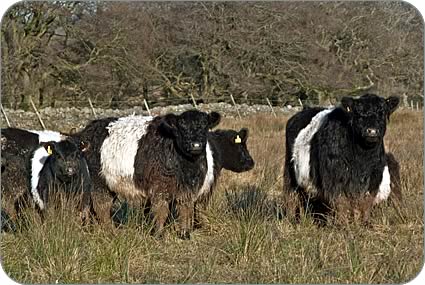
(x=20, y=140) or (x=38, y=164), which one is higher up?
(x=20, y=140)

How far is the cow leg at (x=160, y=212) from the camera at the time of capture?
677cm

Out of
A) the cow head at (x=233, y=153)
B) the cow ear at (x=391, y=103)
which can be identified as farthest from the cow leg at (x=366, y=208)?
the cow head at (x=233, y=153)

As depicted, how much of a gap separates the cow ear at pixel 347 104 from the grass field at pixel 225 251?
114cm

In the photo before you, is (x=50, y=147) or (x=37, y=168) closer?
(x=50, y=147)

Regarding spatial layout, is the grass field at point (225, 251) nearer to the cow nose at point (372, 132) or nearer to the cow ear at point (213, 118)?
the cow ear at point (213, 118)

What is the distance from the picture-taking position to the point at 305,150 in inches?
288

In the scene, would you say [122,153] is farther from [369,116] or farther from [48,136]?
[369,116]

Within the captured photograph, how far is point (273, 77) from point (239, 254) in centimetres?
1543

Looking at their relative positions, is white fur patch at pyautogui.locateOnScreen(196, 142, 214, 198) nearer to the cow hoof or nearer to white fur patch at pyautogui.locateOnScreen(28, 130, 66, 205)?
the cow hoof

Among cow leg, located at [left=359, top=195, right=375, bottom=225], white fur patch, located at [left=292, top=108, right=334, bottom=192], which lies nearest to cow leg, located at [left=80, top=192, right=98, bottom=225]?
white fur patch, located at [left=292, top=108, right=334, bottom=192]

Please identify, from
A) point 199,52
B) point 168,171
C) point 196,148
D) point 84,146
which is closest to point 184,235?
point 168,171

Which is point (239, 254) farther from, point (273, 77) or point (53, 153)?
point (273, 77)

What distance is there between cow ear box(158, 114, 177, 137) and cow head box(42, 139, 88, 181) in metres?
0.90

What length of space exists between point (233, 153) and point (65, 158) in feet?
9.12
